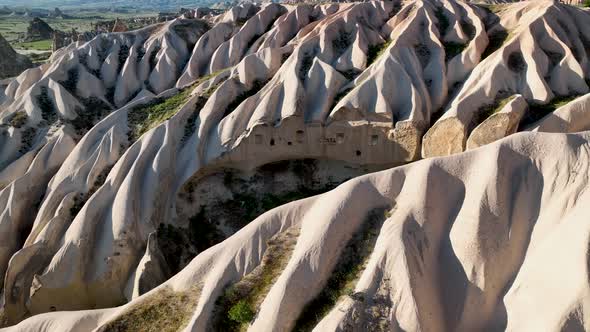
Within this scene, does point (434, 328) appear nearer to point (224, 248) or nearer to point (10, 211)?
point (224, 248)

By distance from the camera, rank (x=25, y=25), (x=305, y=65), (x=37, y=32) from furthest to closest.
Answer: (x=25, y=25) < (x=37, y=32) < (x=305, y=65)

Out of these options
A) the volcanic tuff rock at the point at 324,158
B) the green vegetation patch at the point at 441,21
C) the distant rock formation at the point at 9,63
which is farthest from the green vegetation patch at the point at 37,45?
the green vegetation patch at the point at 441,21

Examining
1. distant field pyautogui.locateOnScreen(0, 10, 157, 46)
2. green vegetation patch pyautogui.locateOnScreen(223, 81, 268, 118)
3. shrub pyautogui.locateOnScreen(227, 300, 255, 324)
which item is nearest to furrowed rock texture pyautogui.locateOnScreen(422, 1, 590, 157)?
green vegetation patch pyautogui.locateOnScreen(223, 81, 268, 118)

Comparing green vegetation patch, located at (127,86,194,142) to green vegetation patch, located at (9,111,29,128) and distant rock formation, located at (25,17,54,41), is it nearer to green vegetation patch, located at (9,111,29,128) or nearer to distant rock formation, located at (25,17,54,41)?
green vegetation patch, located at (9,111,29,128)

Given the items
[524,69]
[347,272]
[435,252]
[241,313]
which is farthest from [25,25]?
[435,252]

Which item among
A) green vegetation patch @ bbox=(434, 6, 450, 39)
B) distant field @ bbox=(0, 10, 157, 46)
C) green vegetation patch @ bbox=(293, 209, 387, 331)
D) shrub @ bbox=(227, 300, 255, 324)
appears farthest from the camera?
distant field @ bbox=(0, 10, 157, 46)

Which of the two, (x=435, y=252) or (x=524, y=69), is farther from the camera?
(x=524, y=69)

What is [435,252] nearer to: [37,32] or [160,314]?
[160,314]
